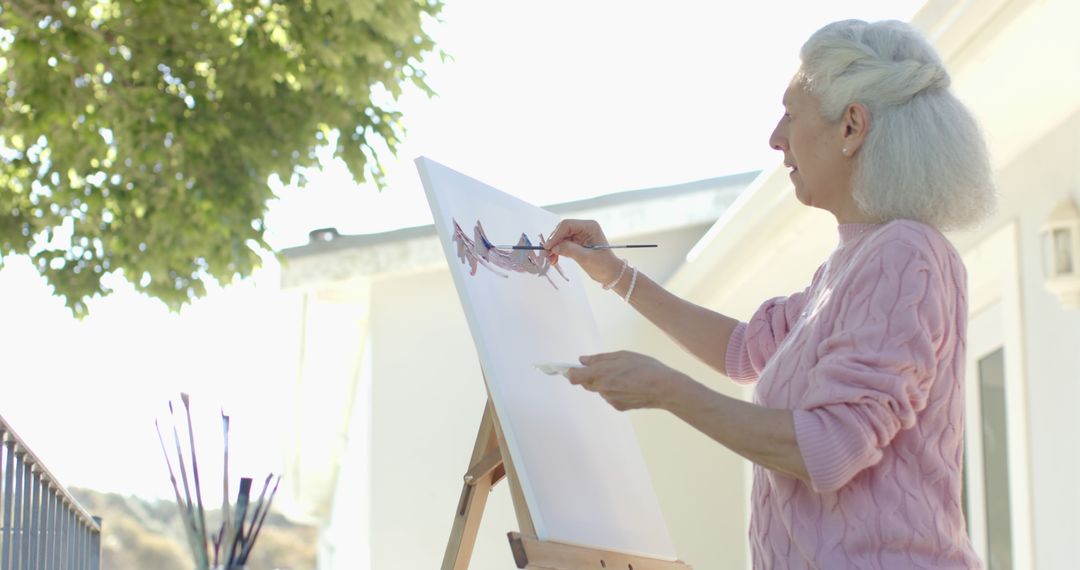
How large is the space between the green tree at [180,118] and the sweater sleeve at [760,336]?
10.9 ft

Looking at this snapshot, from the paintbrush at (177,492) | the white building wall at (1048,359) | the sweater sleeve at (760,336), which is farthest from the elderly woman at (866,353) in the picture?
the white building wall at (1048,359)

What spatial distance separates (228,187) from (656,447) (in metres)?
2.18

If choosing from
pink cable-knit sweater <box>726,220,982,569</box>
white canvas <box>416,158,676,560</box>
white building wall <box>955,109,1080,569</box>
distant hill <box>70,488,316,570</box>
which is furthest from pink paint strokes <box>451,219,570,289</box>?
distant hill <box>70,488,316,570</box>

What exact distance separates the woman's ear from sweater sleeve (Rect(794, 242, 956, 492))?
7.1 inches

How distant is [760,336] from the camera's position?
244 cm

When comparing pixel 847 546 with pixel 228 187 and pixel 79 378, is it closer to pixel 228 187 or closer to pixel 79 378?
pixel 228 187

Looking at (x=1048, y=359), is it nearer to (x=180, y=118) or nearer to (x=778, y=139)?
(x=778, y=139)

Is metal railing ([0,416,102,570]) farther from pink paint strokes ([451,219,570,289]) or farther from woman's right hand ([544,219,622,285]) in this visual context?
woman's right hand ([544,219,622,285])

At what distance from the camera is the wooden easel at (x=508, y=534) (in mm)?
A: 2252

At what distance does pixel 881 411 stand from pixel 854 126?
0.45m

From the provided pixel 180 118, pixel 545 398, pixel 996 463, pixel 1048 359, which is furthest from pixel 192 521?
pixel 180 118

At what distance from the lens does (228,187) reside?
570 cm

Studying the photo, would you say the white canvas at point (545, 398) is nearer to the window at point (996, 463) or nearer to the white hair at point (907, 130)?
the white hair at point (907, 130)

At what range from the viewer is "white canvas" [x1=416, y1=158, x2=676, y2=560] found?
239 centimetres
